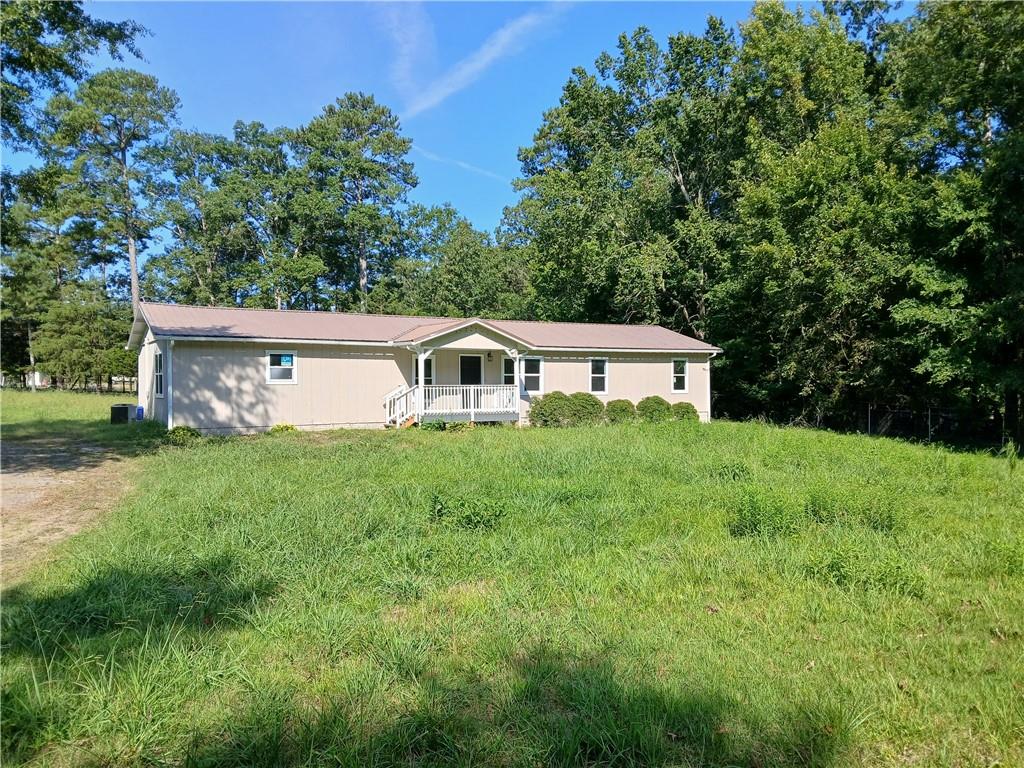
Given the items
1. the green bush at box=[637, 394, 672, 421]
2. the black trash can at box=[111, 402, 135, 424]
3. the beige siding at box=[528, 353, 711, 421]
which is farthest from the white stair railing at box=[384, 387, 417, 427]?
the green bush at box=[637, 394, 672, 421]

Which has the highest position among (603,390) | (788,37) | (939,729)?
(788,37)

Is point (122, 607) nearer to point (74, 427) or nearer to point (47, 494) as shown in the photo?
point (47, 494)

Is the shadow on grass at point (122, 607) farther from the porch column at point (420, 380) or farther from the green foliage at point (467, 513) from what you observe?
the porch column at point (420, 380)

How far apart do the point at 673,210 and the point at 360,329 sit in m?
16.8

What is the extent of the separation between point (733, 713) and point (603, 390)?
18.4 meters

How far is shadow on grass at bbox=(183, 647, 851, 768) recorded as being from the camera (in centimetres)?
260

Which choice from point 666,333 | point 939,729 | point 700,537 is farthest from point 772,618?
point 666,333

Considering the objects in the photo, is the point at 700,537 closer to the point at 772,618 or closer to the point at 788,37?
the point at 772,618

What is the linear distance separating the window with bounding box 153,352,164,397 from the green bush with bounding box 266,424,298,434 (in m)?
3.33

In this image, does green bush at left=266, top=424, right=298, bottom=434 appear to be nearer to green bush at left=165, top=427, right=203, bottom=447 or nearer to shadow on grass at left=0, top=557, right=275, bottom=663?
green bush at left=165, top=427, right=203, bottom=447

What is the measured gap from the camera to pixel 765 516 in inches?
240

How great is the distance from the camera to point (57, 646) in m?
3.46

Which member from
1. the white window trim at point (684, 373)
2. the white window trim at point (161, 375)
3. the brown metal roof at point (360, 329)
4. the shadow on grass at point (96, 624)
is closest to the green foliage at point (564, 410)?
the brown metal roof at point (360, 329)

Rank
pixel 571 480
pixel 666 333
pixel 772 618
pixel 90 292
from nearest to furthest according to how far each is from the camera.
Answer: pixel 772 618, pixel 571 480, pixel 666 333, pixel 90 292
